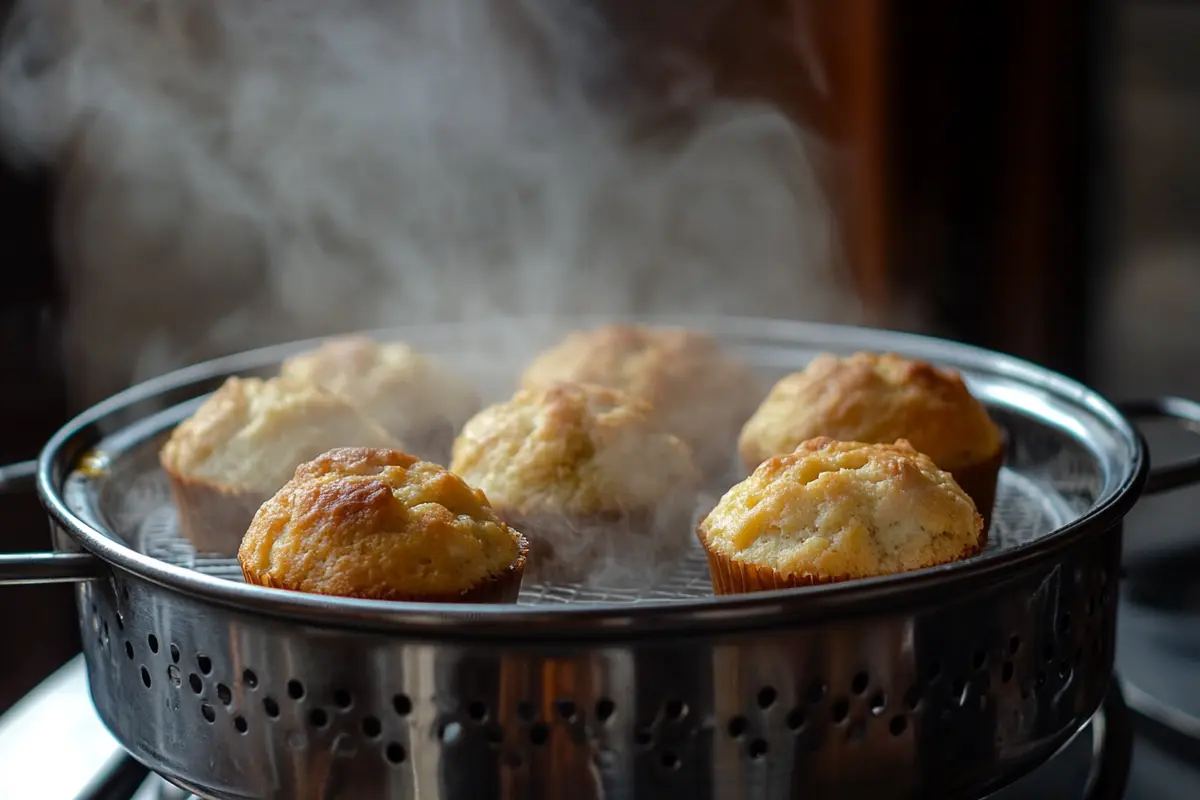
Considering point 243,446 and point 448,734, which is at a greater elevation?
point 243,446

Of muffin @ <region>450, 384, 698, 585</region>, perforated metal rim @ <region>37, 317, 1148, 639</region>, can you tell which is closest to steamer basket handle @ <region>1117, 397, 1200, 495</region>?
perforated metal rim @ <region>37, 317, 1148, 639</region>

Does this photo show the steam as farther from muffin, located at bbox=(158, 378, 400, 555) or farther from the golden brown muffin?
muffin, located at bbox=(158, 378, 400, 555)

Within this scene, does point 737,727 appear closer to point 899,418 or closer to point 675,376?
point 899,418

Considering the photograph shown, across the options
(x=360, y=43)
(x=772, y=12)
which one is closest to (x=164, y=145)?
(x=360, y=43)

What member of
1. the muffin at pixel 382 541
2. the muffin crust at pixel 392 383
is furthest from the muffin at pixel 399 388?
the muffin at pixel 382 541

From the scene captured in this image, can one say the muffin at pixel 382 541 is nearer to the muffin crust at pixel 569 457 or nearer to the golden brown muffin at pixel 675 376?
the muffin crust at pixel 569 457

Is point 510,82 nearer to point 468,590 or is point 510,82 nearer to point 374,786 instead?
point 468,590

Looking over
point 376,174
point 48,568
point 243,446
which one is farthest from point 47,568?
point 376,174
